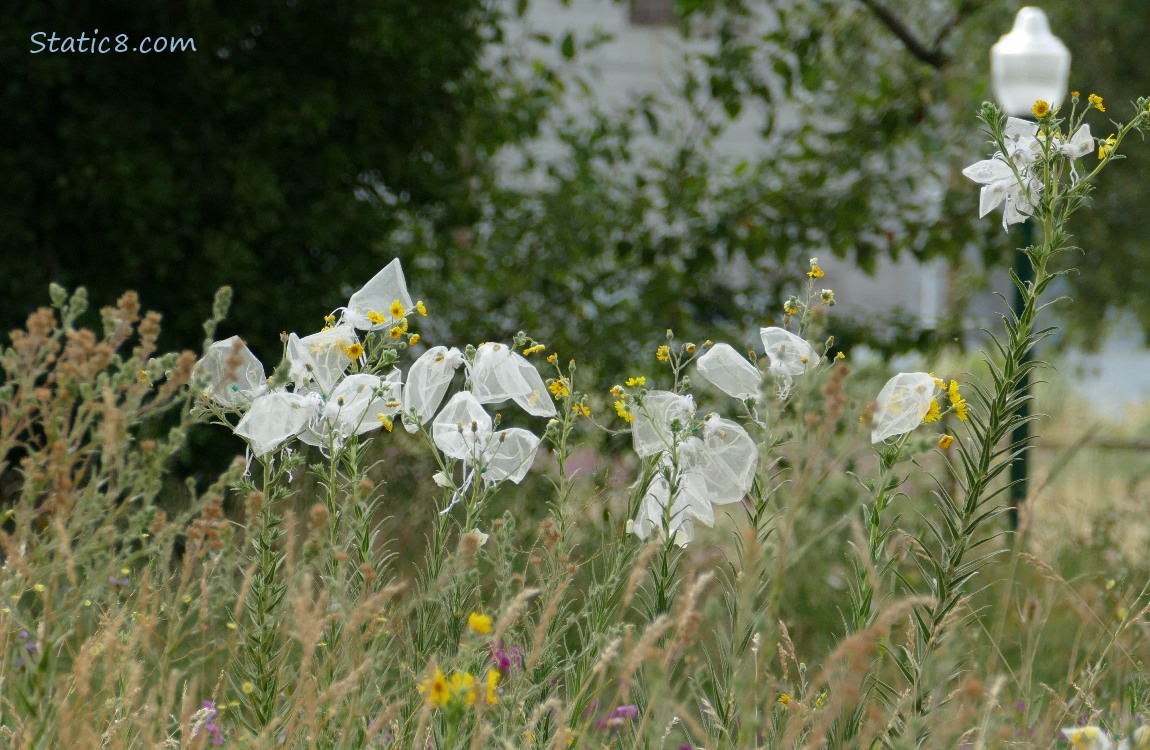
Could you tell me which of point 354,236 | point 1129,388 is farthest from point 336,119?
point 1129,388

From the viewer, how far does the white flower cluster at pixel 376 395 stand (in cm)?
201

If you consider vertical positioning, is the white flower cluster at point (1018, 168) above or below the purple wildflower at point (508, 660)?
above

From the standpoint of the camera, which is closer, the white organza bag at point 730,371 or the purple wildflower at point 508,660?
the white organza bag at point 730,371

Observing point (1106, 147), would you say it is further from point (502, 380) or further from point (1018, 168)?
point (502, 380)

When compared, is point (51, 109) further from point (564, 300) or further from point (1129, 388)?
point (1129, 388)

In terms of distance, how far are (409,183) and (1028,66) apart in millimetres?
2948

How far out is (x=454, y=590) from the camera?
6.56ft

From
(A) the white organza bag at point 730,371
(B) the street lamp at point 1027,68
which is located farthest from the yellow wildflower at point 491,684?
(B) the street lamp at point 1027,68

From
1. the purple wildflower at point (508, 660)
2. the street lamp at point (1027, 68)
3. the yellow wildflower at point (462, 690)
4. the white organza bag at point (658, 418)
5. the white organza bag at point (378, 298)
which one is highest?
the street lamp at point (1027, 68)

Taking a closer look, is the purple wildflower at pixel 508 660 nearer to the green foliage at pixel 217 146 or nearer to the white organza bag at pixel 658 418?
the white organza bag at pixel 658 418

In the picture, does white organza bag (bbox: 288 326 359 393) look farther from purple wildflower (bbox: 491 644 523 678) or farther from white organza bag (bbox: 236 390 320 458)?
purple wildflower (bbox: 491 644 523 678)

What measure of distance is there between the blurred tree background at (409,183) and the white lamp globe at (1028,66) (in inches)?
10.6

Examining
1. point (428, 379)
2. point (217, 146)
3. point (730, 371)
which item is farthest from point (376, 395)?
point (217, 146)

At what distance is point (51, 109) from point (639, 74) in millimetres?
11487
